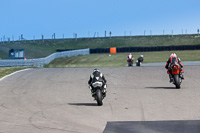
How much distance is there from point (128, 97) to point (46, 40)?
9022 centimetres

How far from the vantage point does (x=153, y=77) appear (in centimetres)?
2369

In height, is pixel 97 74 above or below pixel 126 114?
above

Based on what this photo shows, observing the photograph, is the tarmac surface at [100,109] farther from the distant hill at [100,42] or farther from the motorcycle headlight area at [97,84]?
the distant hill at [100,42]

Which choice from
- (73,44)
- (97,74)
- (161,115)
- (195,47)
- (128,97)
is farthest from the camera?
(73,44)

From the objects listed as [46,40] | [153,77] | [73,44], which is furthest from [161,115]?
[46,40]

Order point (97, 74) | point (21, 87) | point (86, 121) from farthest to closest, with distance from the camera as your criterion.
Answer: point (21, 87)
point (97, 74)
point (86, 121)

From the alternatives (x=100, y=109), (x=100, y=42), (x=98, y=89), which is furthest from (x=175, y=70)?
(x=100, y=42)

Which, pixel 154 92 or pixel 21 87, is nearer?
pixel 154 92

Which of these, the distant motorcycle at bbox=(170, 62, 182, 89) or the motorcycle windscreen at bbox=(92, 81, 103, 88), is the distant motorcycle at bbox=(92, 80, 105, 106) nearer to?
the motorcycle windscreen at bbox=(92, 81, 103, 88)

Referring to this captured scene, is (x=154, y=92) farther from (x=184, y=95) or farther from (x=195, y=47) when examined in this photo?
(x=195, y=47)

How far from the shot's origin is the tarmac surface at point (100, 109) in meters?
9.06

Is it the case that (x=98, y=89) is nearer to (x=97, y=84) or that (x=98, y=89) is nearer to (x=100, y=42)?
(x=97, y=84)

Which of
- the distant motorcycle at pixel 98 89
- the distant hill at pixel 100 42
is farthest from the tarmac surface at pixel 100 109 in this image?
the distant hill at pixel 100 42

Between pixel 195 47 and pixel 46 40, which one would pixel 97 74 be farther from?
pixel 46 40
